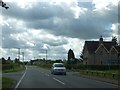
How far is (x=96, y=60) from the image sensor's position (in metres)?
105

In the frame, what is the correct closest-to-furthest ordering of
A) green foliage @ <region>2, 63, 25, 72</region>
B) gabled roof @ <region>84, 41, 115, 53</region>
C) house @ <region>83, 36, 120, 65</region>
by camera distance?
green foliage @ <region>2, 63, 25, 72</region> → house @ <region>83, 36, 120, 65</region> → gabled roof @ <region>84, 41, 115, 53</region>

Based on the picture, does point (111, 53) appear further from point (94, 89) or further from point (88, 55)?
point (94, 89)

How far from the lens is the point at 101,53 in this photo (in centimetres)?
10394

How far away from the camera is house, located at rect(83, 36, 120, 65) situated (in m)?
104

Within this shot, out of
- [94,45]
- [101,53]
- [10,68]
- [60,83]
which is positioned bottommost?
[60,83]

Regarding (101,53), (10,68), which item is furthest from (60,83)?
(101,53)

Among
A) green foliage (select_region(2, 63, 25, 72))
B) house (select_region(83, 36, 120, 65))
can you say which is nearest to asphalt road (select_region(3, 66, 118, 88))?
green foliage (select_region(2, 63, 25, 72))

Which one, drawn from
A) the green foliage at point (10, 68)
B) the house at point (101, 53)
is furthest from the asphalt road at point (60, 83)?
the house at point (101, 53)

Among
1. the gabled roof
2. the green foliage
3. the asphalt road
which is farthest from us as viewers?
the gabled roof

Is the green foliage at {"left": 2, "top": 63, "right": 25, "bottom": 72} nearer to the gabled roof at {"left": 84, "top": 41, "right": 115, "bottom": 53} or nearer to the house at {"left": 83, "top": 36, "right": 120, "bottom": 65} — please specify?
the house at {"left": 83, "top": 36, "right": 120, "bottom": 65}

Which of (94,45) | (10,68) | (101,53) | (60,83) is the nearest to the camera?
(60,83)

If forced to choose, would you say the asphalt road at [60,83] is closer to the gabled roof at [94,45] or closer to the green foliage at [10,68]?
the green foliage at [10,68]

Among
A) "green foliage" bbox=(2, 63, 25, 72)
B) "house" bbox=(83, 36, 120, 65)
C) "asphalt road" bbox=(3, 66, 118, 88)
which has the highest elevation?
"house" bbox=(83, 36, 120, 65)

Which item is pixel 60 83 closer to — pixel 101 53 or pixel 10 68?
pixel 10 68
